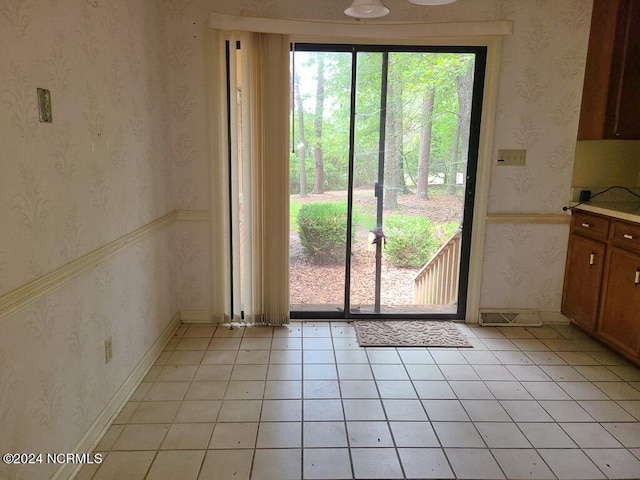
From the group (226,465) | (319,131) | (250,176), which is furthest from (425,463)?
(319,131)

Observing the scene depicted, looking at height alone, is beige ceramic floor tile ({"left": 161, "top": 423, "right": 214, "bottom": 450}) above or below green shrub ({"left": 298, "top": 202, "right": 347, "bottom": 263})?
below

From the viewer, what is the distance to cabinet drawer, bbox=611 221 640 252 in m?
2.65

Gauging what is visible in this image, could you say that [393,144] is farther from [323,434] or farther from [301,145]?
[323,434]

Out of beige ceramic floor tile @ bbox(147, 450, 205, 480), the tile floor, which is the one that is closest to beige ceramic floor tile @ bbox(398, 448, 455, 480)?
the tile floor

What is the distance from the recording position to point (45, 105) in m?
1.57

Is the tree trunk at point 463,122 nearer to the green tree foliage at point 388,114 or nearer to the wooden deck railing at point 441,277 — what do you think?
the green tree foliage at point 388,114

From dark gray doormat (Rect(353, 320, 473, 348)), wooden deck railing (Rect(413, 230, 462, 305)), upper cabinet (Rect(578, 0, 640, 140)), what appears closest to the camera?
upper cabinet (Rect(578, 0, 640, 140))

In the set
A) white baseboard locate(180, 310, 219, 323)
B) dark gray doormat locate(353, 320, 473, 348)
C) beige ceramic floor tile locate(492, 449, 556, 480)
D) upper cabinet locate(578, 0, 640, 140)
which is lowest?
beige ceramic floor tile locate(492, 449, 556, 480)

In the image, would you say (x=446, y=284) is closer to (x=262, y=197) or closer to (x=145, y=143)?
(x=262, y=197)

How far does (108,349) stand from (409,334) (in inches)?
76.7

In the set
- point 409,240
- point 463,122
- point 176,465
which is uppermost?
point 463,122

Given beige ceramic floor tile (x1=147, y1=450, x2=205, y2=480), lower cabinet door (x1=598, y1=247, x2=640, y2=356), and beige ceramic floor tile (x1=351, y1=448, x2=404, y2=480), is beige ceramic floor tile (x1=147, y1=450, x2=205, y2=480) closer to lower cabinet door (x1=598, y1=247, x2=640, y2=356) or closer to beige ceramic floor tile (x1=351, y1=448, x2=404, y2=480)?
beige ceramic floor tile (x1=351, y1=448, x2=404, y2=480)

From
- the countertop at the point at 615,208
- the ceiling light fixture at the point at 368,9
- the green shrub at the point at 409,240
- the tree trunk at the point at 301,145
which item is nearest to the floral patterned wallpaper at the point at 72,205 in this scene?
the tree trunk at the point at 301,145

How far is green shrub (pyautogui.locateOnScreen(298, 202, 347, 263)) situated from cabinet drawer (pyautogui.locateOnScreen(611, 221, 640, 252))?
1.73m
